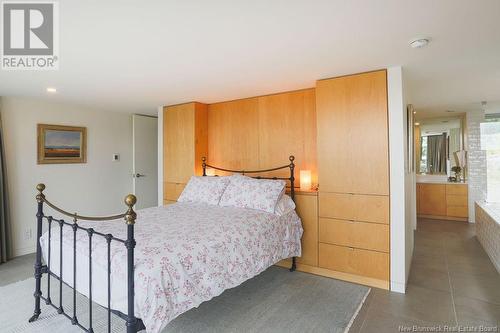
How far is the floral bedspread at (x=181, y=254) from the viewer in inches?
64.3

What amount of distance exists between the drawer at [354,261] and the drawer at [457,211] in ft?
13.3

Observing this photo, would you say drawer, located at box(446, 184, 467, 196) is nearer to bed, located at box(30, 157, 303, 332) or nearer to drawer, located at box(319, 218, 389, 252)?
drawer, located at box(319, 218, 389, 252)

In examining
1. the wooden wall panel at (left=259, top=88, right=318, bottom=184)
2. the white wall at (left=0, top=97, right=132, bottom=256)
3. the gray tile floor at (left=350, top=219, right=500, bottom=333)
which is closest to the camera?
the gray tile floor at (left=350, top=219, right=500, bottom=333)

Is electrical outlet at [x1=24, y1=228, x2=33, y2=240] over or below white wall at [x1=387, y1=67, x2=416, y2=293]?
below

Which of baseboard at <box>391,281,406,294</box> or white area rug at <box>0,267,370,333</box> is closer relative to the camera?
white area rug at <box>0,267,370,333</box>

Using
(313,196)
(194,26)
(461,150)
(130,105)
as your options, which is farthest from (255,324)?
(461,150)

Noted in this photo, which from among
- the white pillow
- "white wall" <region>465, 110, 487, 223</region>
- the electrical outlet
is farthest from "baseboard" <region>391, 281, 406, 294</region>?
the electrical outlet

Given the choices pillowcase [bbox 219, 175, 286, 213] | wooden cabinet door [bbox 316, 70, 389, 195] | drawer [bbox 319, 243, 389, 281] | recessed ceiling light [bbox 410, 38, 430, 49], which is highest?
recessed ceiling light [bbox 410, 38, 430, 49]

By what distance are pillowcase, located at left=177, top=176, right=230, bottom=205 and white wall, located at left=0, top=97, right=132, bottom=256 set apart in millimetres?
2133

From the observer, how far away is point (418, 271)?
3217 mm

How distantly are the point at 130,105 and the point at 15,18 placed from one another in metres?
2.78

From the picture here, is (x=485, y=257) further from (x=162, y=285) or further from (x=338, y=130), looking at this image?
(x=162, y=285)

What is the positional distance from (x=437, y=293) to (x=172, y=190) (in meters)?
3.70

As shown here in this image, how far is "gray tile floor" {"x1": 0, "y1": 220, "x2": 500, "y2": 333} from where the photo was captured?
2.25m
